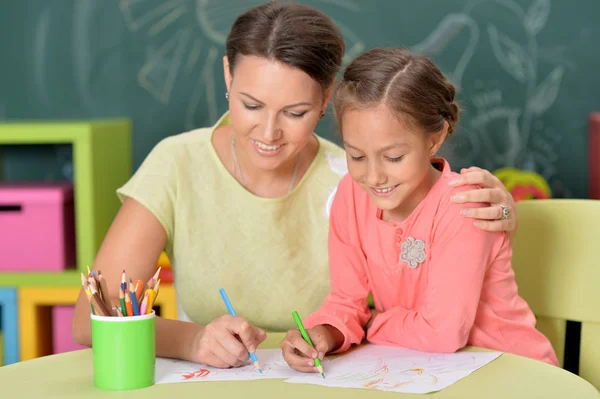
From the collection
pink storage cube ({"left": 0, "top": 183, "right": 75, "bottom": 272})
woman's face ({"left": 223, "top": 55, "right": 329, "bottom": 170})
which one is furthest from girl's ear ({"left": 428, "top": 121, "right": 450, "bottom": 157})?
pink storage cube ({"left": 0, "top": 183, "right": 75, "bottom": 272})

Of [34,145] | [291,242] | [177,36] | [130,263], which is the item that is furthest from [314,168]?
[34,145]

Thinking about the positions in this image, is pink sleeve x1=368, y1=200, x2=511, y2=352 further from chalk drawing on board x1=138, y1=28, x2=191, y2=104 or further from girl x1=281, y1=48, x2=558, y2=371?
chalk drawing on board x1=138, y1=28, x2=191, y2=104

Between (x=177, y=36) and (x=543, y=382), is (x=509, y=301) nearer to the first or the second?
(x=543, y=382)

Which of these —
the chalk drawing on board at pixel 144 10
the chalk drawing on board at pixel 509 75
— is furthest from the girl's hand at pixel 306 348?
the chalk drawing on board at pixel 144 10

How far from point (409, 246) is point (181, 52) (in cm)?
177

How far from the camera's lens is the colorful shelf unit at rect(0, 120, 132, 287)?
256 cm

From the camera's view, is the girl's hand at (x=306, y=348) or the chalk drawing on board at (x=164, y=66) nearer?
the girl's hand at (x=306, y=348)

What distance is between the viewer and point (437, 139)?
1428 mm

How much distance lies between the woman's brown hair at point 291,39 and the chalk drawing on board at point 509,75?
1432 mm

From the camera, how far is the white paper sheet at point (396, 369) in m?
1.13

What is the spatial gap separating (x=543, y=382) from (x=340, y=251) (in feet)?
1.45

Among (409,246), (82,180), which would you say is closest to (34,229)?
(82,180)

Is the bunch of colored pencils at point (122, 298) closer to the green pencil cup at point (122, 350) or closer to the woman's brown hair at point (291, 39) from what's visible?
the green pencil cup at point (122, 350)

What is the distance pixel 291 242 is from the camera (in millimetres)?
1711
